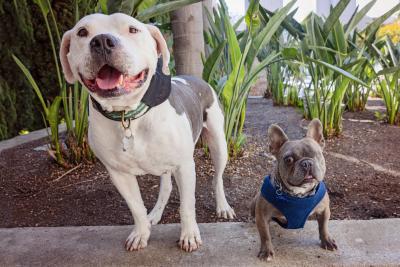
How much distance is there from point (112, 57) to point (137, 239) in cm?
81

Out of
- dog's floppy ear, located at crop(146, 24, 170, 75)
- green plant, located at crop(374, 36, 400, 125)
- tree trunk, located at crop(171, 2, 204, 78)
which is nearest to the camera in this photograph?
dog's floppy ear, located at crop(146, 24, 170, 75)

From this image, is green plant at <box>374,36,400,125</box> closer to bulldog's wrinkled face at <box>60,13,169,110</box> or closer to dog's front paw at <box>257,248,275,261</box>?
dog's front paw at <box>257,248,275,261</box>

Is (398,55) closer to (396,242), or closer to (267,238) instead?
(396,242)

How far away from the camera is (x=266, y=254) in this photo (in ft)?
4.88

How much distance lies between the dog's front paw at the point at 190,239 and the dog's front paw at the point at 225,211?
39cm

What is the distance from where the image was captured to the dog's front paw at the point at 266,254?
1.48 m

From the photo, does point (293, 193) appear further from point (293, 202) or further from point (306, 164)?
point (306, 164)

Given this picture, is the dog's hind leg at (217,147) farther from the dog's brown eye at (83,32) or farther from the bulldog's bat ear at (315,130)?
the dog's brown eye at (83,32)

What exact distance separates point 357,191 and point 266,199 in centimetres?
99

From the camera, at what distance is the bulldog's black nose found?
1.18 metres

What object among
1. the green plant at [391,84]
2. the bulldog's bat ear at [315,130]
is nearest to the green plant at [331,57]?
the green plant at [391,84]

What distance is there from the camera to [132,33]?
1308 mm

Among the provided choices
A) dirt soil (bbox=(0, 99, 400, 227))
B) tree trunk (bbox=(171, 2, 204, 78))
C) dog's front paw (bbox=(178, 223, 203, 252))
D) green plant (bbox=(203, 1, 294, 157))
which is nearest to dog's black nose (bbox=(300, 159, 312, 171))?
dog's front paw (bbox=(178, 223, 203, 252))

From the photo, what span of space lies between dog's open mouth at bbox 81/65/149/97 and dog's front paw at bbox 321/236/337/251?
3.12 feet
